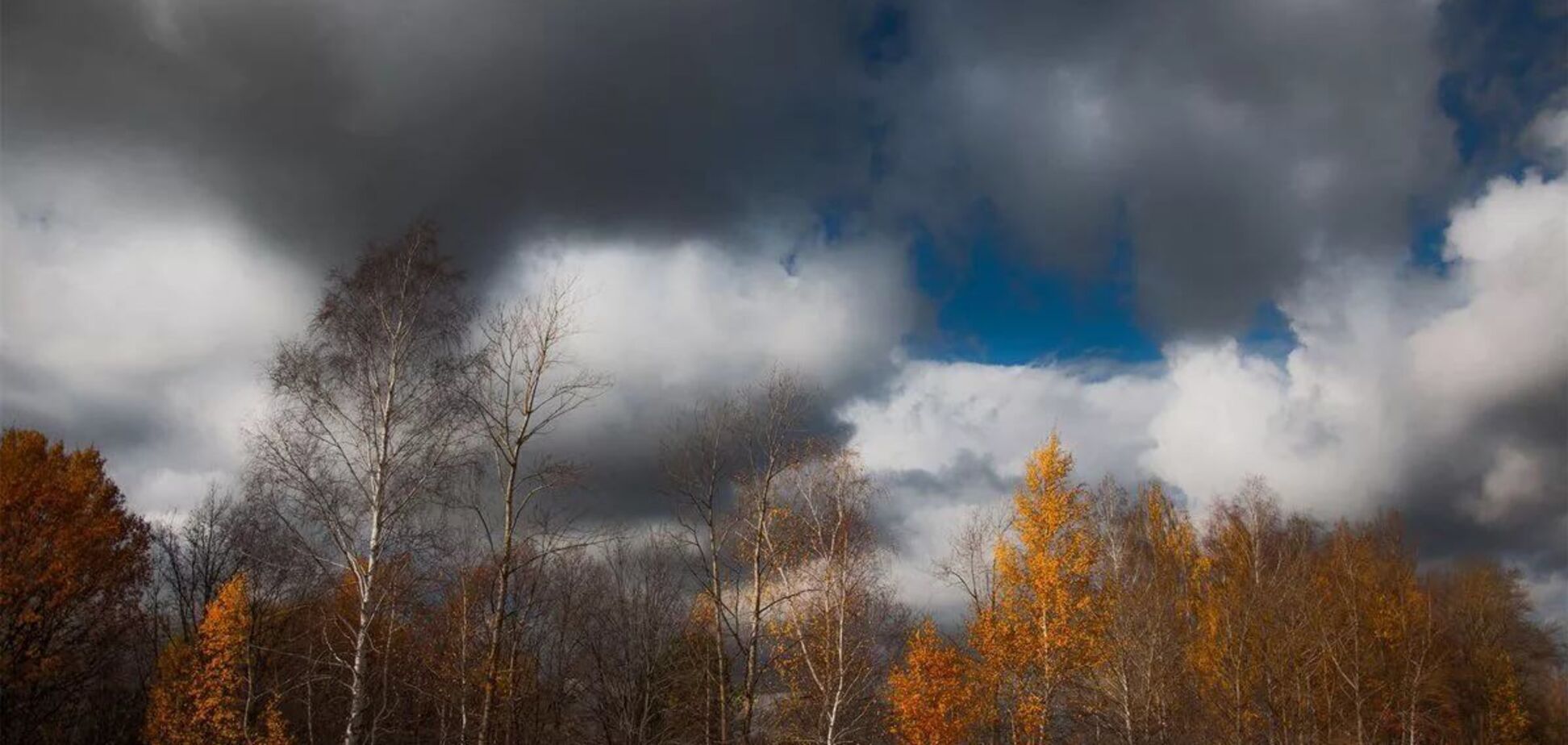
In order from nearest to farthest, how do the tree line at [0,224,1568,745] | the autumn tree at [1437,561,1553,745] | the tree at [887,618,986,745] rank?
the tree line at [0,224,1568,745] < the tree at [887,618,986,745] < the autumn tree at [1437,561,1553,745]

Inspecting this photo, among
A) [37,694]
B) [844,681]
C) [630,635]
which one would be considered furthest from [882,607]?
[37,694]

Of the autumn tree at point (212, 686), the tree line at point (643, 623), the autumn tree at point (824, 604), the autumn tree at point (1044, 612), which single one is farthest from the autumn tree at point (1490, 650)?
the autumn tree at point (212, 686)

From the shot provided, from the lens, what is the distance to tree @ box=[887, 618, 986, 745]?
39250 mm

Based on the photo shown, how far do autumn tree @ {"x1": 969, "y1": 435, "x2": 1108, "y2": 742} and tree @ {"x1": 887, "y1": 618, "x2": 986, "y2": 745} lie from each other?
1.80m

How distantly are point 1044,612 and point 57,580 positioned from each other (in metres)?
35.8

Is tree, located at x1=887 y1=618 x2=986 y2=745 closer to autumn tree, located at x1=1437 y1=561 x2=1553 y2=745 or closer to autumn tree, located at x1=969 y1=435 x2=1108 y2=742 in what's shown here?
autumn tree, located at x1=969 y1=435 x2=1108 y2=742

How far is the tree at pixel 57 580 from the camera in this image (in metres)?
30.0

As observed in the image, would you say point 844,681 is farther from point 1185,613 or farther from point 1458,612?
point 1458,612

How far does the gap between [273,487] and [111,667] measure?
28371 mm

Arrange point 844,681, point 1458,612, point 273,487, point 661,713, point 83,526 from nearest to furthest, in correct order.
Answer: point 273,487
point 844,681
point 83,526
point 661,713
point 1458,612

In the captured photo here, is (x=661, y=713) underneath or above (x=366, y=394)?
underneath

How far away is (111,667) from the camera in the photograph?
37.8 m

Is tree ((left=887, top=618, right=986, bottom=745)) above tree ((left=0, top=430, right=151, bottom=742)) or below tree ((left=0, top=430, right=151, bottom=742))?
below

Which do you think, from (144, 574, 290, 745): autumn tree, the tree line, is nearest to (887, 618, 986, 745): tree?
the tree line
